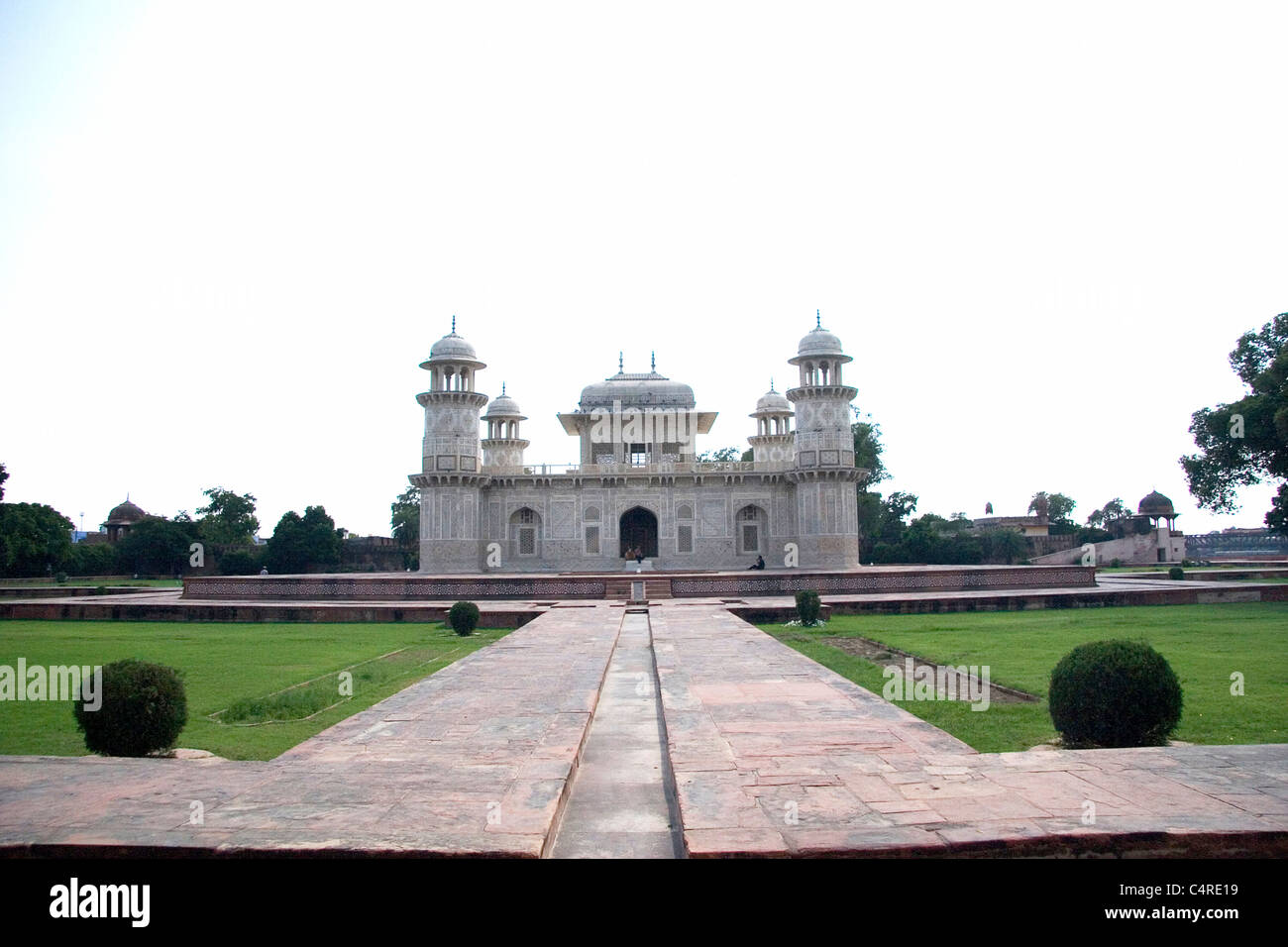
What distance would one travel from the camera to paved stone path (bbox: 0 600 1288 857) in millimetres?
3803

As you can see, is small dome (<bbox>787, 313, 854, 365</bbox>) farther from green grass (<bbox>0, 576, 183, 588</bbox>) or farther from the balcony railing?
green grass (<bbox>0, 576, 183, 588</bbox>)

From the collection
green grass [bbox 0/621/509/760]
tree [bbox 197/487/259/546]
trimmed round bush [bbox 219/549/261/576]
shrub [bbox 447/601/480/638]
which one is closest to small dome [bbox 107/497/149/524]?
tree [bbox 197/487/259/546]

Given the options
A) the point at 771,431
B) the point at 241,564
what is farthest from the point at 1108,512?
the point at 241,564

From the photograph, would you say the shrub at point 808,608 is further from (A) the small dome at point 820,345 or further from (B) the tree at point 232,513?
(B) the tree at point 232,513

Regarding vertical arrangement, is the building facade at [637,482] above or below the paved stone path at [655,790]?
above

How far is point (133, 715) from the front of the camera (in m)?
5.80

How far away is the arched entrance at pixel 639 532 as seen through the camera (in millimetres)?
34812

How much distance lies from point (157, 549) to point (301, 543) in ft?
27.9

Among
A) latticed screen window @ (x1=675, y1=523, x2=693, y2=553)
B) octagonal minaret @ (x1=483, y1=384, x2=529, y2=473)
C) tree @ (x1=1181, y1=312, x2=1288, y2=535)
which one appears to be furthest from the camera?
octagonal minaret @ (x1=483, y1=384, x2=529, y2=473)

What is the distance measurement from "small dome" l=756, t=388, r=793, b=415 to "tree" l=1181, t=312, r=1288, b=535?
14.1 meters

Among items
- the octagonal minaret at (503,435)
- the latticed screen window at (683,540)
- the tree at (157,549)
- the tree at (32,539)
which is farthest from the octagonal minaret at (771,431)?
the tree at (32,539)

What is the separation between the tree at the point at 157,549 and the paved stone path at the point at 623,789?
3859 cm
